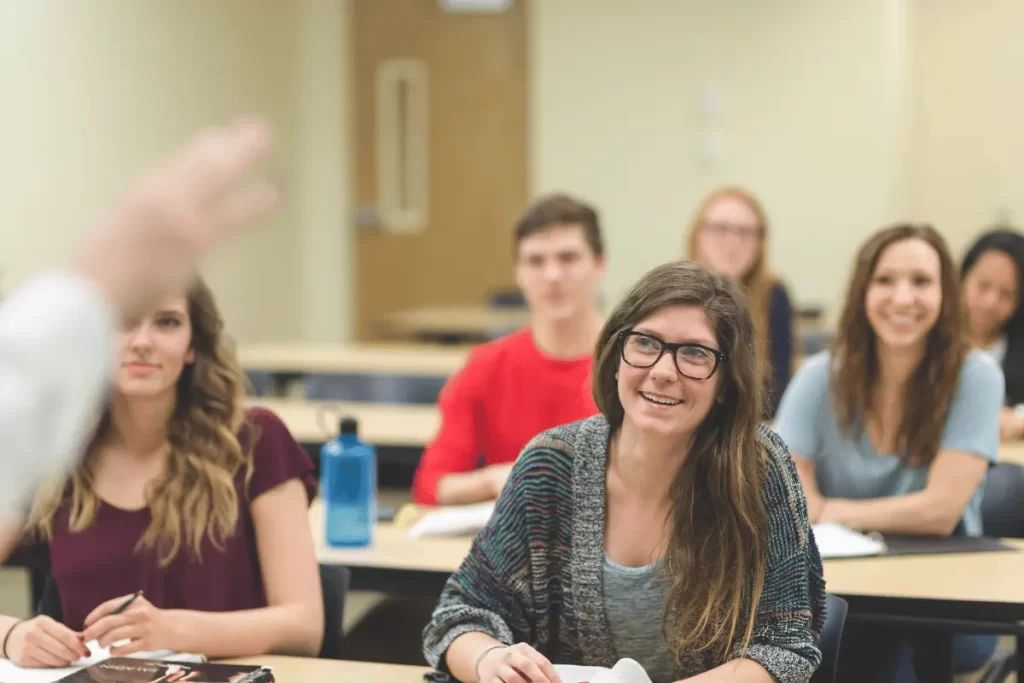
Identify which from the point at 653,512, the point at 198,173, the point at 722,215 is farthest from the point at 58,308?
the point at 722,215

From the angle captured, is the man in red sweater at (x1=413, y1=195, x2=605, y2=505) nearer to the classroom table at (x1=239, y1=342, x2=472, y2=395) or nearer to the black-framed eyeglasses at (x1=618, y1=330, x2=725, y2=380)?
the black-framed eyeglasses at (x1=618, y1=330, x2=725, y2=380)

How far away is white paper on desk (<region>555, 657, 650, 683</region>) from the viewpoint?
1.64 metres

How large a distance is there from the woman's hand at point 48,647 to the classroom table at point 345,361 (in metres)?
2.95

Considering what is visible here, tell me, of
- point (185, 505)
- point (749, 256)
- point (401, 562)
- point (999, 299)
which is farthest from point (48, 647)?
point (999, 299)

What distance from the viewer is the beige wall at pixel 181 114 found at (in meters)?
5.40

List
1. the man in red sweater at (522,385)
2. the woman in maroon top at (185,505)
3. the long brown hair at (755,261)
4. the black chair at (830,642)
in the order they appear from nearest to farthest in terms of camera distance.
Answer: the black chair at (830,642) < the woman in maroon top at (185,505) < the man in red sweater at (522,385) < the long brown hair at (755,261)

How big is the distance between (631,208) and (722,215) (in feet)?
10.0

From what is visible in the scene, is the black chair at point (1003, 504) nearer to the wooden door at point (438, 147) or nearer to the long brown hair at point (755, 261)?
the long brown hair at point (755, 261)

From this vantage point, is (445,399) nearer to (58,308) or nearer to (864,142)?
(58,308)

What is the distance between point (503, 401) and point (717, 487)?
130cm

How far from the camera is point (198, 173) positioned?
0.62 meters

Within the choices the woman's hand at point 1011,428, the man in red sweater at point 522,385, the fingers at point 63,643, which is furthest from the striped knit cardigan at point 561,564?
the woman's hand at point 1011,428

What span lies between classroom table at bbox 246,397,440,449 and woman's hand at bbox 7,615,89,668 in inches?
61.5

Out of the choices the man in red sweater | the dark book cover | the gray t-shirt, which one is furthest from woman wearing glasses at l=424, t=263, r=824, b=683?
the man in red sweater
